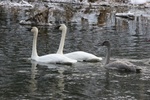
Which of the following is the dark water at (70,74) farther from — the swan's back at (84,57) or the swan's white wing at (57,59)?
the swan's back at (84,57)

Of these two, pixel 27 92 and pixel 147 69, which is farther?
pixel 147 69

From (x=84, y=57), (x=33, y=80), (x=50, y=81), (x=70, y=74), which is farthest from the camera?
(x=84, y=57)

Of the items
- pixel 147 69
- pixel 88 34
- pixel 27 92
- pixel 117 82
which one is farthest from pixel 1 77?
pixel 88 34

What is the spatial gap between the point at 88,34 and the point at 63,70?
44.2 feet

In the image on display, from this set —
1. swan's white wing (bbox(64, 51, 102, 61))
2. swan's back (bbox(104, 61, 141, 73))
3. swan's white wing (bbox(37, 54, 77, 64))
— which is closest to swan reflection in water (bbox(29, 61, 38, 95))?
swan's white wing (bbox(37, 54, 77, 64))

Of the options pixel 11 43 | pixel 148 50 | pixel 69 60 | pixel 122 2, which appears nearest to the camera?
pixel 69 60

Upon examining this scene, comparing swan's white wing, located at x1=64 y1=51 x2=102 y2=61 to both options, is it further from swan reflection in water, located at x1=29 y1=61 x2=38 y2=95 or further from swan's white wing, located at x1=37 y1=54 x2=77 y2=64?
swan reflection in water, located at x1=29 y1=61 x2=38 y2=95

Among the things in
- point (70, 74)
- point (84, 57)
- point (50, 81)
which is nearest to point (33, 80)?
point (50, 81)

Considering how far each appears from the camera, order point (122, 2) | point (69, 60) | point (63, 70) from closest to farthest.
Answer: point (63, 70), point (69, 60), point (122, 2)

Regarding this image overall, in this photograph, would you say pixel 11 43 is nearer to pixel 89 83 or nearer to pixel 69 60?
pixel 69 60

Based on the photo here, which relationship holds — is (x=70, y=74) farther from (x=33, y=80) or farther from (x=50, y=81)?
(x=33, y=80)

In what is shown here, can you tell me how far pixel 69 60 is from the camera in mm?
19469

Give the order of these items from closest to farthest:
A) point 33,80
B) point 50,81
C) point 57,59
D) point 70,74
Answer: point 50,81 → point 33,80 → point 70,74 → point 57,59

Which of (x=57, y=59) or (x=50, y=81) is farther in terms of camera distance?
(x=57, y=59)
